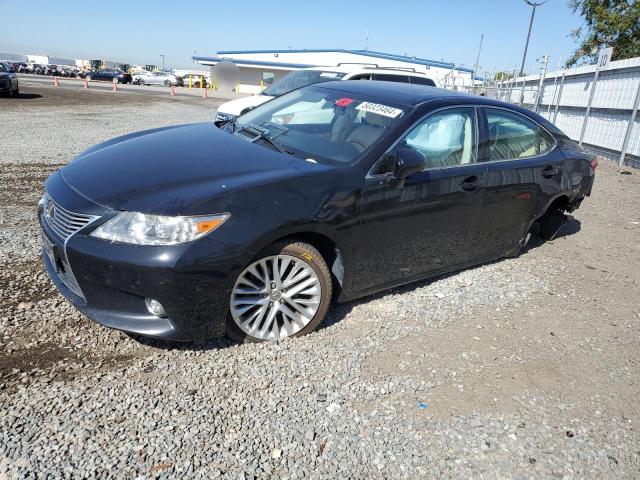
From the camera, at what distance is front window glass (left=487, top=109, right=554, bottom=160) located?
4188 mm

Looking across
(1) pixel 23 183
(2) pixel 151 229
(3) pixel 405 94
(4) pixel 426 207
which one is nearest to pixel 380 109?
(3) pixel 405 94

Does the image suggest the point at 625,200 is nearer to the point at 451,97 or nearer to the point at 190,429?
the point at 451,97

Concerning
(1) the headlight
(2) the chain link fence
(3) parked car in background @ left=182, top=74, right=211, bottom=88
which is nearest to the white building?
(3) parked car in background @ left=182, top=74, right=211, bottom=88

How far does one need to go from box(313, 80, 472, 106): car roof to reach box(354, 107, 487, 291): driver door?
0.60 feet

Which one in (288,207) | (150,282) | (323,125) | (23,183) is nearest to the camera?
(150,282)

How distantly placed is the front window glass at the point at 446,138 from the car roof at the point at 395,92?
18 centimetres

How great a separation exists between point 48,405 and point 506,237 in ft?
12.9

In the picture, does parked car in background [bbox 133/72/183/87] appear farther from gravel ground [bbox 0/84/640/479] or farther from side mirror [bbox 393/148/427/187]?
side mirror [bbox 393/148/427/187]

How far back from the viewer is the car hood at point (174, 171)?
2.72 meters

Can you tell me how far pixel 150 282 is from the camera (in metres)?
2.57

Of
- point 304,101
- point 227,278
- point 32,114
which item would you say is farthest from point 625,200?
point 32,114

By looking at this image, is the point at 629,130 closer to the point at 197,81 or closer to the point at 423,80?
the point at 423,80

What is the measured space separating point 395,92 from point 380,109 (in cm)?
42

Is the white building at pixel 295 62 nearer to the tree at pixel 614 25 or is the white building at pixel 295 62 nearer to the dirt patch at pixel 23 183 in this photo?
the tree at pixel 614 25
